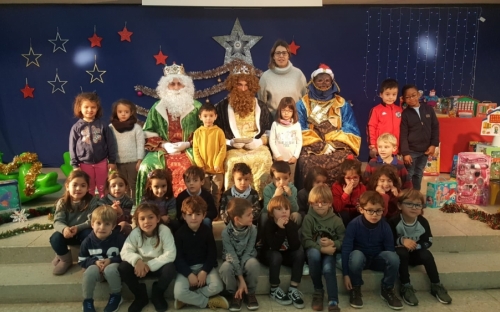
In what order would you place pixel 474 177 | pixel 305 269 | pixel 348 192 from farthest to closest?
pixel 474 177 → pixel 348 192 → pixel 305 269

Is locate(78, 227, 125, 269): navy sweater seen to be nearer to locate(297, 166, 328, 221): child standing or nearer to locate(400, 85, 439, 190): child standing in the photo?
locate(297, 166, 328, 221): child standing

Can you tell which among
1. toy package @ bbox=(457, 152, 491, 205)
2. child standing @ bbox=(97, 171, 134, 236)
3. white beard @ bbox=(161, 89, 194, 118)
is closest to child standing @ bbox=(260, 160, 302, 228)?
child standing @ bbox=(97, 171, 134, 236)

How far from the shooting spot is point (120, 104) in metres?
4.49

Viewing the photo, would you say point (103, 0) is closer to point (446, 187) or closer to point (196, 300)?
point (196, 300)

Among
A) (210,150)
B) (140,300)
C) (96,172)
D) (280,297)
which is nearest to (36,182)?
(96,172)

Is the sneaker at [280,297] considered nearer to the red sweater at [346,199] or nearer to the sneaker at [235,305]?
the sneaker at [235,305]

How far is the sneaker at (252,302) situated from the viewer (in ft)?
11.2

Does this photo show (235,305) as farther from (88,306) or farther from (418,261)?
(418,261)

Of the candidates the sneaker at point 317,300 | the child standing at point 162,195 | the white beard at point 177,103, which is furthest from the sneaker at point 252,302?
the white beard at point 177,103

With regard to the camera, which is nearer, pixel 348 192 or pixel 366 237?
pixel 366 237

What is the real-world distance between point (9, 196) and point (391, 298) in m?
4.16

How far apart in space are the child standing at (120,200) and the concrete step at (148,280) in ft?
1.74

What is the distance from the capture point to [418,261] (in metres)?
3.71

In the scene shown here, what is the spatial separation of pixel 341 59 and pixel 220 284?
5.07 m
